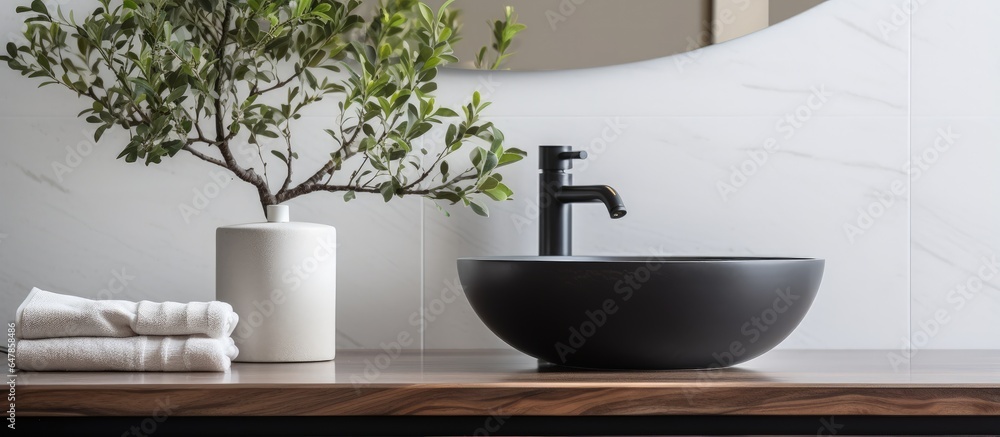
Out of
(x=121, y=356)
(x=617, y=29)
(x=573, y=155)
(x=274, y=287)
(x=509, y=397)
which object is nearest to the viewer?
(x=509, y=397)

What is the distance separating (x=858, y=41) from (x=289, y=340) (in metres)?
0.92

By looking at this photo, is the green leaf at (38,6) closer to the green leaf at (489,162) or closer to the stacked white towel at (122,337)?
the stacked white towel at (122,337)

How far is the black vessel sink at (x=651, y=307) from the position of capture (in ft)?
2.94

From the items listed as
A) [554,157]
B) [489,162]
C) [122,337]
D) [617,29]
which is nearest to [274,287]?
[122,337]

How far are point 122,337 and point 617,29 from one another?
0.79 meters

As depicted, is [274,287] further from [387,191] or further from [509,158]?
[509,158]

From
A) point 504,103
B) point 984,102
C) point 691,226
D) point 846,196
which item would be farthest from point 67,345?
point 984,102

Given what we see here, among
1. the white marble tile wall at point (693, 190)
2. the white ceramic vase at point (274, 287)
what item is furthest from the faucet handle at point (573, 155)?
the white ceramic vase at point (274, 287)

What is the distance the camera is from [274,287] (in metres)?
1.04

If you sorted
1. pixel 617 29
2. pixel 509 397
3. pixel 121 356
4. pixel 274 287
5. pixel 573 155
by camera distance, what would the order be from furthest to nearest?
pixel 617 29 < pixel 573 155 < pixel 274 287 < pixel 121 356 < pixel 509 397

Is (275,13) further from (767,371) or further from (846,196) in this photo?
(846,196)

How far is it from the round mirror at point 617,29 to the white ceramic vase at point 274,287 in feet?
1.28

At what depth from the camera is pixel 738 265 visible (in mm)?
902

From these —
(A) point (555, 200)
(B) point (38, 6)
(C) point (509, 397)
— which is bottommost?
(C) point (509, 397)
